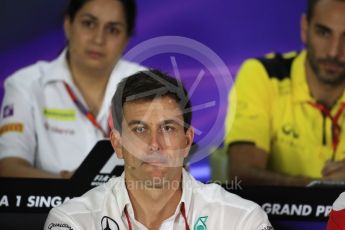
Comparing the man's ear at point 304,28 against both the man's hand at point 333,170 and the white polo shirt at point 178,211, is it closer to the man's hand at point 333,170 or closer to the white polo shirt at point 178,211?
the man's hand at point 333,170

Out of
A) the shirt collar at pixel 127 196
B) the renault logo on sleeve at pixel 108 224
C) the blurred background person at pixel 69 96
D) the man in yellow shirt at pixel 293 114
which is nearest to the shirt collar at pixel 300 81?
the man in yellow shirt at pixel 293 114

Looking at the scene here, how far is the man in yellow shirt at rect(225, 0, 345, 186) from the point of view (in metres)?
3.50

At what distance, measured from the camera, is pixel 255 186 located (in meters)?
3.38

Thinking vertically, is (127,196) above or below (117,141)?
below

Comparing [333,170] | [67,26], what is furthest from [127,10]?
[333,170]

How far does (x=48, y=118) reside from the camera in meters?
3.51

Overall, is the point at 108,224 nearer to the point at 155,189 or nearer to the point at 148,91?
the point at 155,189

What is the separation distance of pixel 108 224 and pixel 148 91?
48 cm

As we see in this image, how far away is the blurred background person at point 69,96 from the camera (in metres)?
3.46

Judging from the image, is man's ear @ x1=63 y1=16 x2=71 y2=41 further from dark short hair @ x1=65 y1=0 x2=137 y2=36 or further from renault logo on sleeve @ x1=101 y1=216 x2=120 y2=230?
renault logo on sleeve @ x1=101 y1=216 x2=120 y2=230

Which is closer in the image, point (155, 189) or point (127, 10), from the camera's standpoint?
point (155, 189)

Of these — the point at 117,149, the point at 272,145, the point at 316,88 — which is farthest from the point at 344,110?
the point at 117,149

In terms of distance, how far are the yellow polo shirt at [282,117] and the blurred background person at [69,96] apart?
547 mm

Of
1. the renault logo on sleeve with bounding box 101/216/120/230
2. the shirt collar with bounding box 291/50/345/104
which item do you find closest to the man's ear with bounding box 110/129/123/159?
the renault logo on sleeve with bounding box 101/216/120/230
